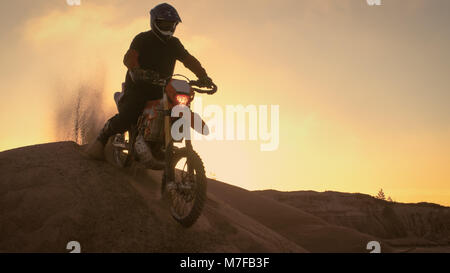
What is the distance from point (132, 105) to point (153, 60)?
747 mm

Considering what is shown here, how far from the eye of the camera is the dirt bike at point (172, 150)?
15.6 ft

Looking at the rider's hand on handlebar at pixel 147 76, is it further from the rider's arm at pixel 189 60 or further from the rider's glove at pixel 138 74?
the rider's arm at pixel 189 60

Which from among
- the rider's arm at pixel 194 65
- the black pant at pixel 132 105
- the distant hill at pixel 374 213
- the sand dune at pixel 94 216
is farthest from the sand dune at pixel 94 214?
the distant hill at pixel 374 213

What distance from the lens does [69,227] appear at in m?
5.00

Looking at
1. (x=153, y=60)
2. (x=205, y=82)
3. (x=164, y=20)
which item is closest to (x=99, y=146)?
(x=153, y=60)

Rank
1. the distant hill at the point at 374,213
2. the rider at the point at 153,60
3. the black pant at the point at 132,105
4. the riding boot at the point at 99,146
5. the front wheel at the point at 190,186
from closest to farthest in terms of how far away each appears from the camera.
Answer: the front wheel at the point at 190,186 → the rider at the point at 153,60 → the black pant at the point at 132,105 → the riding boot at the point at 99,146 → the distant hill at the point at 374,213

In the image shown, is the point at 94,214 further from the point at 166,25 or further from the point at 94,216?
the point at 166,25

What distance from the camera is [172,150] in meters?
5.04

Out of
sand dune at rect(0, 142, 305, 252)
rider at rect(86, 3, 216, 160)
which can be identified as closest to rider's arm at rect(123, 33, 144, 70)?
rider at rect(86, 3, 216, 160)

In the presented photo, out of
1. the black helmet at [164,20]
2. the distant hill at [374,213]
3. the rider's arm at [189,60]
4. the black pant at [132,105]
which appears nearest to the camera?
the black helmet at [164,20]

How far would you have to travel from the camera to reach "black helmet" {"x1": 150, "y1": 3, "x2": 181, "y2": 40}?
17.5 ft

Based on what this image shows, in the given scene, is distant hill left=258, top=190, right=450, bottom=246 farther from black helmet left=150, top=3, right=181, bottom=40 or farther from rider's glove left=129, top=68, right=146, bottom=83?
rider's glove left=129, top=68, right=146, bottom=83
